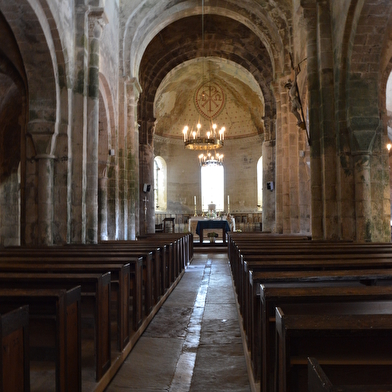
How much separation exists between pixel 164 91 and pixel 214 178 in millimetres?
6689

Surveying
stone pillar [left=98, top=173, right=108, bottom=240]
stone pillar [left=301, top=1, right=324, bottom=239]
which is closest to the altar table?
stone pillar [left=98, top=173, right=108, bottom=240]

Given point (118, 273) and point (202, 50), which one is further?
point (202, 50)

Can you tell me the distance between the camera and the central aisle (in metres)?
3.15

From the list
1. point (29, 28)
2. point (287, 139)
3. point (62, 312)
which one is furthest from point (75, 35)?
point (62, 312)

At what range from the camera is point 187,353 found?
384cm

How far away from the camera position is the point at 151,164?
67.1 ft

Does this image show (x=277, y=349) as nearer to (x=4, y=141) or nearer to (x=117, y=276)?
(x=117, y=276)

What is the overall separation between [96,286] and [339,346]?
1.79 meters

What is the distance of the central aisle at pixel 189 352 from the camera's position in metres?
3.15

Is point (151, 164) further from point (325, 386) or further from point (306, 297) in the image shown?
point (325, 386)

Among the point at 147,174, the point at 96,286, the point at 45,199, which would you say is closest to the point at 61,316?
the point at 96,286

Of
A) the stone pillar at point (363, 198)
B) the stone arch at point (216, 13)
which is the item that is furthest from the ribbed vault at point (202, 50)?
the stone pillar at point (363, 198)

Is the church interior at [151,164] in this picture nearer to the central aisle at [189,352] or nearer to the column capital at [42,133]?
the column capital at [42,133]

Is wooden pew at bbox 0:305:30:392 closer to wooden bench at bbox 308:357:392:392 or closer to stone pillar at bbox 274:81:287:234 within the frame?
wooden bench at bbox 308:357:392:392
